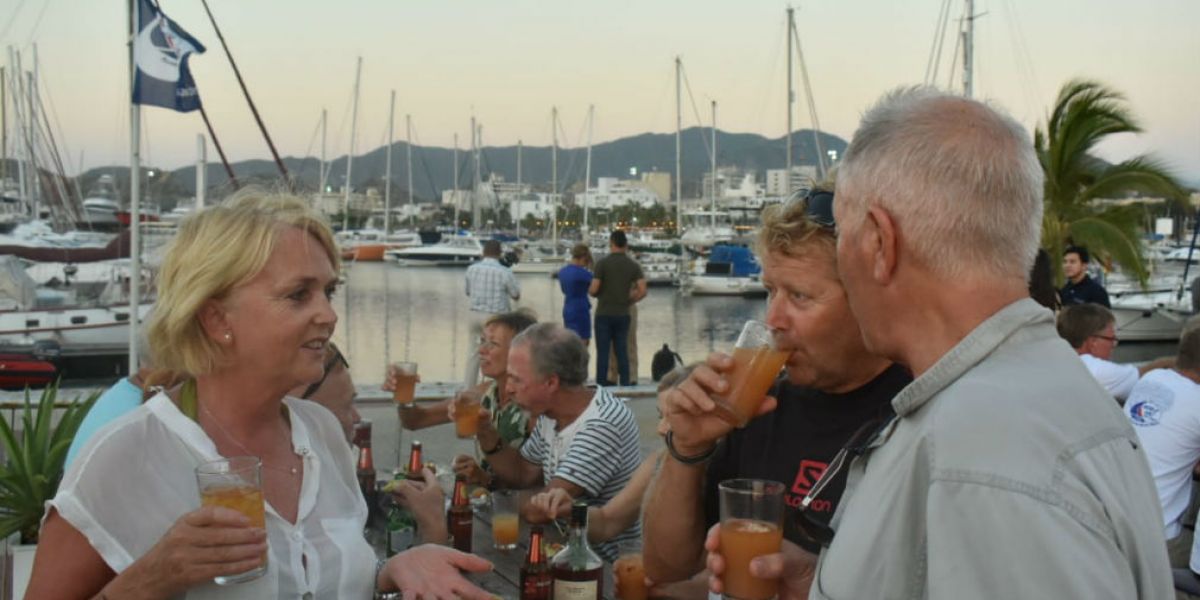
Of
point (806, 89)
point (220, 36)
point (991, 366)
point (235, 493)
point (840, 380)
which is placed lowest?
point (235, 493)

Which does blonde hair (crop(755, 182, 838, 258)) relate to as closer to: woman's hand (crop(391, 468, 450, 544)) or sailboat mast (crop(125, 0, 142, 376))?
woman's hand (crop(391, 468, 450, 544))

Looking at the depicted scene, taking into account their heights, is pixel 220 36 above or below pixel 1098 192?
above

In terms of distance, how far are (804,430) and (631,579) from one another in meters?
0.74

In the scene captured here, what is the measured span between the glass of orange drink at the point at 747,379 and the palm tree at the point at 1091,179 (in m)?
13.0

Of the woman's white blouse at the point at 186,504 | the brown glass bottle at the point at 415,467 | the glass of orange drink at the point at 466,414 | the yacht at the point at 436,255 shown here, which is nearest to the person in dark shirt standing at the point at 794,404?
the woman's white blouse at the point at 186,504

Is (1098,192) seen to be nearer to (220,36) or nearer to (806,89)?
(220,36)

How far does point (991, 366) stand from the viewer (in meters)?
1.17

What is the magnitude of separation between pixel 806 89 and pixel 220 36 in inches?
1073

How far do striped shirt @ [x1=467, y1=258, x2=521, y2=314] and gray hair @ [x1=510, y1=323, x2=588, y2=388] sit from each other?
23.7 ft

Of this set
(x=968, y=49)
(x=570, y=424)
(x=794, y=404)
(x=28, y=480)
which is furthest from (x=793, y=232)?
(x=968, y=49)

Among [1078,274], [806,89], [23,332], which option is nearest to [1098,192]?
[1078,274]

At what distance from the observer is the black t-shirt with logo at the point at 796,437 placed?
230 cm

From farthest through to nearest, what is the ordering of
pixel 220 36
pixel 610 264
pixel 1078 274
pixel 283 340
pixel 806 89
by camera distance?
pixel 806 89
pixel 220 36
pixel 610 264
pixel 1078 274
pixel 283 340

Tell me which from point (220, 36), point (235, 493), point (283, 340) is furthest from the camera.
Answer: point (220, 36)
